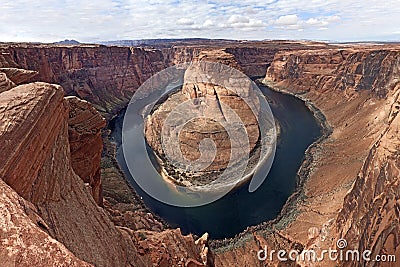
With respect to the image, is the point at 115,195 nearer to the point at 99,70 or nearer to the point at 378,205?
the point at 378,205

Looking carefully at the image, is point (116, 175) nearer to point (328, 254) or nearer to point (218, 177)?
point (218, 177)

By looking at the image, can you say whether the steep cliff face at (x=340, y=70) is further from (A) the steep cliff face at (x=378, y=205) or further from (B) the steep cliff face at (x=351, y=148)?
(A) the steep cliff face at (x=378, y=205)

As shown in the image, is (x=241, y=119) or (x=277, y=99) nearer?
(x=241, y=119)

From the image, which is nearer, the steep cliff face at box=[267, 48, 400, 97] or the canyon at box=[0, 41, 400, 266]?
the canyon at box=[0, 41, 400, 266]

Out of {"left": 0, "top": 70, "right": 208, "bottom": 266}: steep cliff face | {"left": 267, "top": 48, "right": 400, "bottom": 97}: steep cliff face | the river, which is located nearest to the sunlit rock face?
the river

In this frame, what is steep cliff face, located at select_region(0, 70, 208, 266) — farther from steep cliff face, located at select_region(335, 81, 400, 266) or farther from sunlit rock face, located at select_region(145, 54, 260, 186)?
sunlit rock face, located at select_region(145, 54, 260, 186)

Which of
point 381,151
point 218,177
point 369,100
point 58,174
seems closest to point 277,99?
point 369,100

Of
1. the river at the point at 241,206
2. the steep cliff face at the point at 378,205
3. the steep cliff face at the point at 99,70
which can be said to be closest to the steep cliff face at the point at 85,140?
the river at the point at 241,206

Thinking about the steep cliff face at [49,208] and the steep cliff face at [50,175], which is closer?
the steep cliff face at [49,208]
